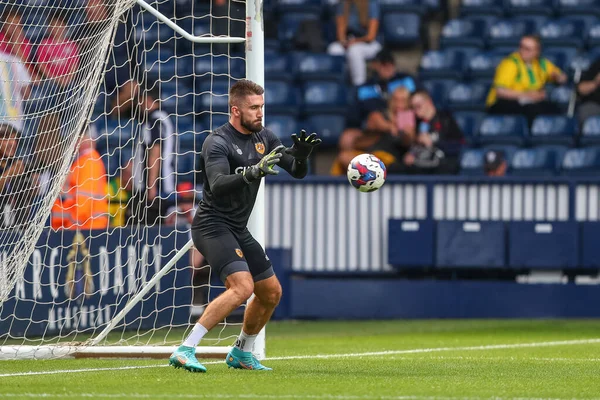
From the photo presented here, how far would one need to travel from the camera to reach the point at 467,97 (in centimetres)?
1892

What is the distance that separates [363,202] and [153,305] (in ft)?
14.8

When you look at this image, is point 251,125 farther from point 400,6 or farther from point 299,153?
point 400,6

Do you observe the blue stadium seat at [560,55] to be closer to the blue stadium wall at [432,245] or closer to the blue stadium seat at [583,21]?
the blue stadium seat at [583,21]

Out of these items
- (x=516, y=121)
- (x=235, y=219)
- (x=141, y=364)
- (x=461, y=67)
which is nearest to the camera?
(x=235, y=219)

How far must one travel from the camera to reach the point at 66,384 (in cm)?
822

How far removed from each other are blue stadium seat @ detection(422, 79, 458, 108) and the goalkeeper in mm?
9804

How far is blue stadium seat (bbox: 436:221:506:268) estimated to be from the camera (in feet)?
54.1

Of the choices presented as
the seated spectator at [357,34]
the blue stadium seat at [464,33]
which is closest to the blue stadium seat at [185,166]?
the seated spectator at [357,34]

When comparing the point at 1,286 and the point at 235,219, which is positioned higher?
the point at 235,219

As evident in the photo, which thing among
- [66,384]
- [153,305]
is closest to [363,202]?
[153,305]

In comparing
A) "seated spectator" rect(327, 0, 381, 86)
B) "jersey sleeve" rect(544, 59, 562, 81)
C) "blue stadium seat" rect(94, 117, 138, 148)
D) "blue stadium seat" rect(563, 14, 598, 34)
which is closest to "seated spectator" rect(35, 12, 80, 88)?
"blue stadium seat" rect(94, 117, 138, 148)

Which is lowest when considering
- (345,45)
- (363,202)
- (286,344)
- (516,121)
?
(286,344)

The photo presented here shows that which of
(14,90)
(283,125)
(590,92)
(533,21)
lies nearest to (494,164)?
(590,92)

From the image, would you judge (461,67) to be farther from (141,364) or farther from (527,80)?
(141,364)
